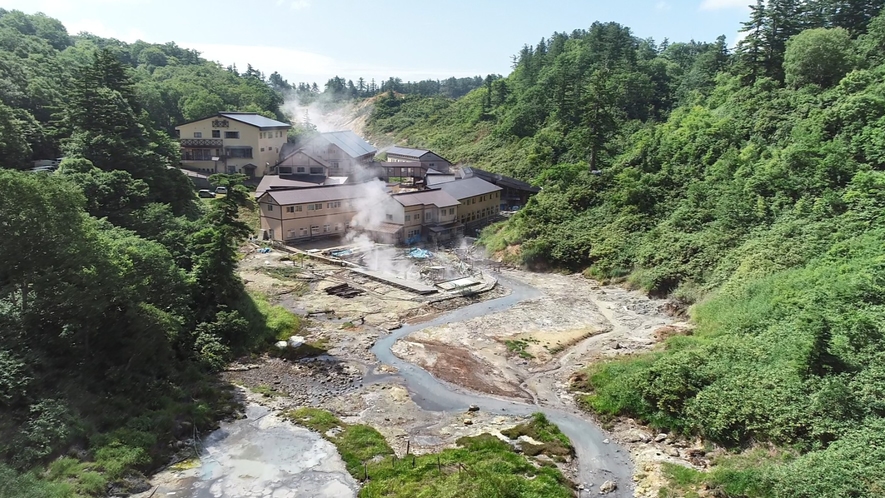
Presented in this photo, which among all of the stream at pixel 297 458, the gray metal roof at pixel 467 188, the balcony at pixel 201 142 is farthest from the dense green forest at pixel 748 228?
the balcony at pixel 201 142

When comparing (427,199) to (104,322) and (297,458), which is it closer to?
(104,322)

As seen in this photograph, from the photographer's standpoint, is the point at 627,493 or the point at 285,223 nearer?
the point at 627,493

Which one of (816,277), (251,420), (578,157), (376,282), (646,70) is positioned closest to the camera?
(251,420)

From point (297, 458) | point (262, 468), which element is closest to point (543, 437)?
point (297, 458)

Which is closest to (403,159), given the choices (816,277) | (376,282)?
(376,282)

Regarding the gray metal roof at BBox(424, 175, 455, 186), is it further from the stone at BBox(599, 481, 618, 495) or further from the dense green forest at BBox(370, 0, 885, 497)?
the stone at BBox(599, 481, 618, 495)

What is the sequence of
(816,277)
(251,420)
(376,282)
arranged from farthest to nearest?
(376,282)
(816,277)
(251,420)

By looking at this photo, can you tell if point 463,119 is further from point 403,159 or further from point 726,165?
point 726,165
